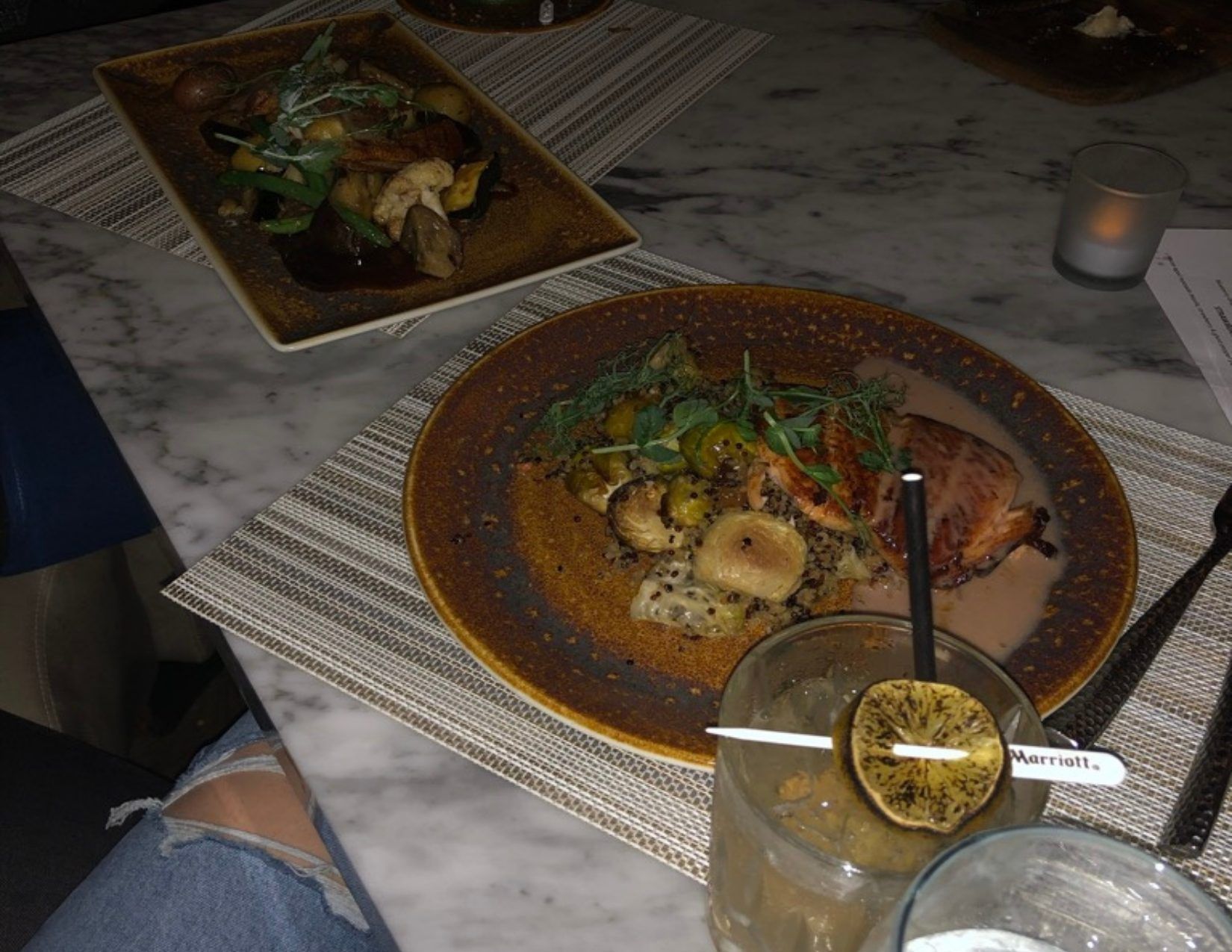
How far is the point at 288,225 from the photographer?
1.45 m

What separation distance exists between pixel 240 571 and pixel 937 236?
1.09m

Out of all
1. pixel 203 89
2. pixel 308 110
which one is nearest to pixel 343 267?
pixel 308 110

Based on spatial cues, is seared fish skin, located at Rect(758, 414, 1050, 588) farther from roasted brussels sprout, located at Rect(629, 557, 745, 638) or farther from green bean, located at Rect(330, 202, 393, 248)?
green bean, located at Rect(330, 202, 393, 248)

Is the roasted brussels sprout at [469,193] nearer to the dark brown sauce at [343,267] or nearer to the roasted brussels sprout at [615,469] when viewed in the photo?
the dark brown sauce at [343,267]

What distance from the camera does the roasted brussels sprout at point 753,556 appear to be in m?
0.98

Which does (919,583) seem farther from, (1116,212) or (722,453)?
(1116,212)

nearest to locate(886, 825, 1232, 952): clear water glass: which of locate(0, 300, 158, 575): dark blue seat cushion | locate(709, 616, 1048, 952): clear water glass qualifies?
locate(709, 616, 1048, 952): clear water glass

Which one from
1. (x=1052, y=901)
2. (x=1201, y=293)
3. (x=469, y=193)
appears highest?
(x=1052, y=901)

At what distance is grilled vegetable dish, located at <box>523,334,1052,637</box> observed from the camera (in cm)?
100

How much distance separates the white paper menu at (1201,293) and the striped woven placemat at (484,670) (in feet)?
0.63

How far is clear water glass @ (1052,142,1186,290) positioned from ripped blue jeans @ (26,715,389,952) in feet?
3.98

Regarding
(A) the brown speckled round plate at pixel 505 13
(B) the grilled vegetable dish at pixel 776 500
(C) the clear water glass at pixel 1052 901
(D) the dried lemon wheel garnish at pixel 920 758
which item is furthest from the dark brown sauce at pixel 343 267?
(C) the clear water glass at pixel 1052 901

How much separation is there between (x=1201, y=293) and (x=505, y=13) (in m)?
1.28

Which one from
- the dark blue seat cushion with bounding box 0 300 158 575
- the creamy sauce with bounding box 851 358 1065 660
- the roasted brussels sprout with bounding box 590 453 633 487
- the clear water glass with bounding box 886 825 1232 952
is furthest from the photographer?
the dark blue seat cushion with bounding box 0 300 158 575
